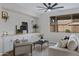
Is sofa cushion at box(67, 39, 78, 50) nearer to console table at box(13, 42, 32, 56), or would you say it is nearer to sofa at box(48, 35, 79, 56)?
sofa at box(48, 35, 79, 56)

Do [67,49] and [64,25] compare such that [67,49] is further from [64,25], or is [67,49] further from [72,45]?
[64,25]

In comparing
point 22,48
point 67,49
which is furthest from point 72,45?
point 22,48

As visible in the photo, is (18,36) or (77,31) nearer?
(77,31)

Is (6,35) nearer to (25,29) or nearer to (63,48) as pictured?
(25,29)

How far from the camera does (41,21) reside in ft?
9.25

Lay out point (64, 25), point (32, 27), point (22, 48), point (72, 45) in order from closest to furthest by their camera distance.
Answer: point (72, 45)
point (64, 25)
point (32, 27)
point (22, 48)

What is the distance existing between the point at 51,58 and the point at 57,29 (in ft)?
4.19

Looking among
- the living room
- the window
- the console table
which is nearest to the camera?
the window

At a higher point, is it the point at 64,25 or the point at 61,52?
the point at 64,25

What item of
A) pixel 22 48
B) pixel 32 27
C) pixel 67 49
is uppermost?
pixel 32 27

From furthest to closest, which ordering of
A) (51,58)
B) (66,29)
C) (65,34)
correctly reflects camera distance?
1. (65,34)
2. (66,29)
3. (51,58)

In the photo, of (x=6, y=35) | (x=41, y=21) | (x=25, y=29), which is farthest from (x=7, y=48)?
(x=41, y=21)

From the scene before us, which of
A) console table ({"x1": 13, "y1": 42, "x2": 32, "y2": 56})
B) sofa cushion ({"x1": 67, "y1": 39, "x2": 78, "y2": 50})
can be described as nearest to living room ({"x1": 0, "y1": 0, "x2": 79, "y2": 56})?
console table ({"x1": 13, "y1": 42, "x2": 32, "y2": 56})

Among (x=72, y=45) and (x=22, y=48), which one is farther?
Answer: (x=22, y=48)
